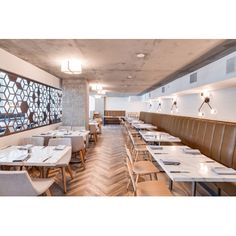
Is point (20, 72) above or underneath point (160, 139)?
above

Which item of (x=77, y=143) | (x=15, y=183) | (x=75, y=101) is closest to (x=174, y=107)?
(x=75, y=101)

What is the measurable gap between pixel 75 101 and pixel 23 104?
8.41ft

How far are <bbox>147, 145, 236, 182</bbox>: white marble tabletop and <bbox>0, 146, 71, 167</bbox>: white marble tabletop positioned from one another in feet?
4.92

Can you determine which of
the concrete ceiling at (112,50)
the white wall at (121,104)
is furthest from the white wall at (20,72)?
the white wall at (121,104)

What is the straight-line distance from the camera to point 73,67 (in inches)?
150

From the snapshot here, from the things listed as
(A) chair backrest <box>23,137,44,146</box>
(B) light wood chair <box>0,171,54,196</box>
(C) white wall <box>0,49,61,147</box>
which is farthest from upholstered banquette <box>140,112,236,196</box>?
(C) white wall <box>0,49,61,147</box>

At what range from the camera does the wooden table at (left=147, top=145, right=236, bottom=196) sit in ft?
6.70

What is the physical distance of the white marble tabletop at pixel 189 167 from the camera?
2.04 meters

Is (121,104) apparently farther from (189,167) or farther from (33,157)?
(189,167)

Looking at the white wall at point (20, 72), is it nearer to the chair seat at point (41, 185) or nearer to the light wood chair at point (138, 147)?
the chair seat at point (41, 185)

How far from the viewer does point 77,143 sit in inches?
179
